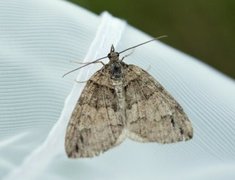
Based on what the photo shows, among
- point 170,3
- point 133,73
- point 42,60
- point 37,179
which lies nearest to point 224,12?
point 170,3

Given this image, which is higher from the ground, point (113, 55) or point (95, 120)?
point (113, 55)

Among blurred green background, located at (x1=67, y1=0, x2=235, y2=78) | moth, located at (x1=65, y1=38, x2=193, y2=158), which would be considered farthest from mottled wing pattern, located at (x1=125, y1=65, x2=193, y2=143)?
blurred green background, located at (x1=67, y1=0, x2=235, y2=78)

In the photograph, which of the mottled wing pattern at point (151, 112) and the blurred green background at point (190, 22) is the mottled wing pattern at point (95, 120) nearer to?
the mottled wing pattern at point (151, 112)

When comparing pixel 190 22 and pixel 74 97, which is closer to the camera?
pixel 74 97

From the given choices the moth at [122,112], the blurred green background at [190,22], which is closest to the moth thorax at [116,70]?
the moth at [122,112]

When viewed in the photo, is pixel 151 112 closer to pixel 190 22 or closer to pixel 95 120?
pixel 95 120

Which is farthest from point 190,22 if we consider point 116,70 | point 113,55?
point 113,55

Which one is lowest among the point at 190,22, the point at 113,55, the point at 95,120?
the point at 95,120

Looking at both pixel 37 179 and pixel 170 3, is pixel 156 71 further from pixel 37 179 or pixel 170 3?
pixel 170 3
